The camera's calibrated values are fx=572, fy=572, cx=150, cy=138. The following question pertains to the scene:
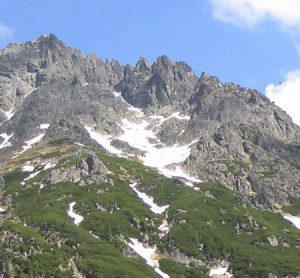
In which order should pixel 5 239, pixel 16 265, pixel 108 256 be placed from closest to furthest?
pixel 16 265, pixel 5 239, pixel 108 256

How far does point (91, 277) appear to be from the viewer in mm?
170625

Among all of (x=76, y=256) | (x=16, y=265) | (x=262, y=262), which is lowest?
(x=16, y=265)

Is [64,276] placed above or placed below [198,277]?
below

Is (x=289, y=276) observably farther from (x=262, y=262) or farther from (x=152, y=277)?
(x=152, y=277)

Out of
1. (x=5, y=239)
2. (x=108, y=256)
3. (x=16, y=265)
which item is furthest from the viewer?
(x=108, y=256)

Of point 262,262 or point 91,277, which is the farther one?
point 262,262

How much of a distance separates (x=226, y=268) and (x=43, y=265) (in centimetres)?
6777

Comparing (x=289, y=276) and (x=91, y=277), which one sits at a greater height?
(x=289, y=276)

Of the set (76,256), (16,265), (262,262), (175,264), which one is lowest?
(16,265)

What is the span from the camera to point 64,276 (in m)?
161

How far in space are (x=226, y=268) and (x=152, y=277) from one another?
32982mm

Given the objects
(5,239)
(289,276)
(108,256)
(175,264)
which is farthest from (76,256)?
(289,276)

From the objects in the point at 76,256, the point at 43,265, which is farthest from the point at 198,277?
the point at 43,265

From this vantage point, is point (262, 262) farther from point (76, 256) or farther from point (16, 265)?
point (16, 265)
